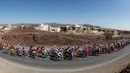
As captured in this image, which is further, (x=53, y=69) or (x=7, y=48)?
(x=7, y=48)

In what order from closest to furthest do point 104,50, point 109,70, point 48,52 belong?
point 109,70
point 48,52
point 104,50

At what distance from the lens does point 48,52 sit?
22.9 meters

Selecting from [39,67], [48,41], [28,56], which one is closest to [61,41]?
[48,41]

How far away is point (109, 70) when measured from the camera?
15.7 meters

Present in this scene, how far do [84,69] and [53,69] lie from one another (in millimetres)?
2994

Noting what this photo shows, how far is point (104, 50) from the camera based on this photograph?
27.1 metres

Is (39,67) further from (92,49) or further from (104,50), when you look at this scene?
(104,50)

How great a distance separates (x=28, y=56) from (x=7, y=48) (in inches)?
256

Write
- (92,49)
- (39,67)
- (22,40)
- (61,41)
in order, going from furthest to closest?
(22,40)
(61,41)
(92,49)
(39,67)

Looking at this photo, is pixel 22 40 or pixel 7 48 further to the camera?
pixel 22 40

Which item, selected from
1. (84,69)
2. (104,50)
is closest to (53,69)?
(84,69)

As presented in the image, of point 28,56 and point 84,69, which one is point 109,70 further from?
point 28,56

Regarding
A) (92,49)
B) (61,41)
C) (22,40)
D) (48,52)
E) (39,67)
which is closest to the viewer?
(39,67)

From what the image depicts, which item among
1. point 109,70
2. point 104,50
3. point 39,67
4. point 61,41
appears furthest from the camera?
point 61,41
